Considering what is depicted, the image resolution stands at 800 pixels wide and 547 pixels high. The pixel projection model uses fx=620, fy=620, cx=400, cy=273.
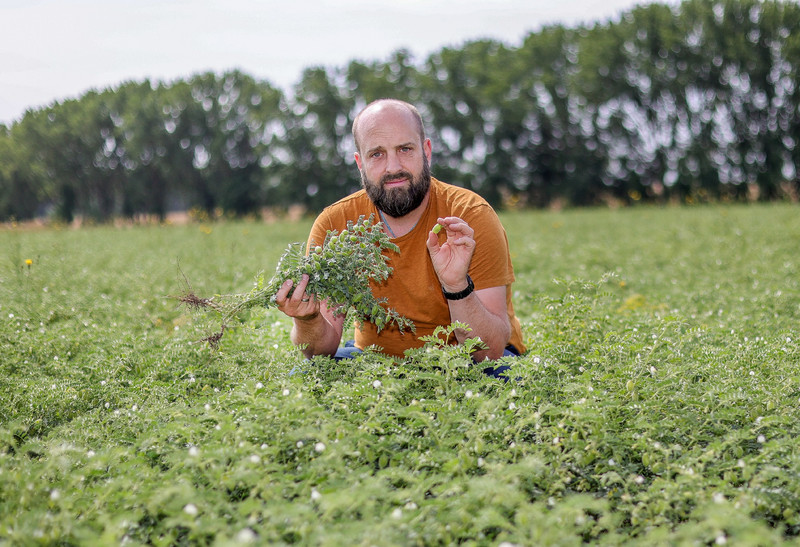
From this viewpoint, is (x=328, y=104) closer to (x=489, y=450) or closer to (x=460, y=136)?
(x=460, y=136)

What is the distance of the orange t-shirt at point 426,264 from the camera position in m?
3.67

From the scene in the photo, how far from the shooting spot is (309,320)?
3543 mm

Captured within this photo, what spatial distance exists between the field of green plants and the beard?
35.8 inches

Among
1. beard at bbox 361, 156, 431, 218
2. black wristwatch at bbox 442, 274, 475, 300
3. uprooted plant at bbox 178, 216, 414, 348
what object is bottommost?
black wristwatch at bbox 442, 274, 475, 300

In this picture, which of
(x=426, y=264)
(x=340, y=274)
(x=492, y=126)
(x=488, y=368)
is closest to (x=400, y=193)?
(x=426, y=264)

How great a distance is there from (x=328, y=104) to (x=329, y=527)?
33.6 meters

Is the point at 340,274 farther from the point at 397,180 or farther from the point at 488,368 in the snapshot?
the point at 488,368

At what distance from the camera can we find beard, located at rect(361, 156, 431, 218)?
3.67m

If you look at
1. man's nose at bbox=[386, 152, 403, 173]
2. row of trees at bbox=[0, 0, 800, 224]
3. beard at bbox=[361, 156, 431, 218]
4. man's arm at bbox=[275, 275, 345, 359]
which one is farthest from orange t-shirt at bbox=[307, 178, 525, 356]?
row of trees at bbox=[0, 0, 800, 224]

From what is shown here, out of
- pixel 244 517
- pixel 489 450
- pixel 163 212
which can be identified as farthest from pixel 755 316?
pixel 163 212

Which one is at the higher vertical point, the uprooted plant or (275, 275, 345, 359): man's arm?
the uprooted plant

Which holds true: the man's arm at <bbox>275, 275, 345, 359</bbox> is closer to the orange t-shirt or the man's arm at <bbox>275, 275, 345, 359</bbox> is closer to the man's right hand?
the man's right hand

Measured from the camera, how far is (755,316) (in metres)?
5.10

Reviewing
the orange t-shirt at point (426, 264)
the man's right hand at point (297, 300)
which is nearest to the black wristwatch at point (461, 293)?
the orange t-shirt at point (426, 264)
